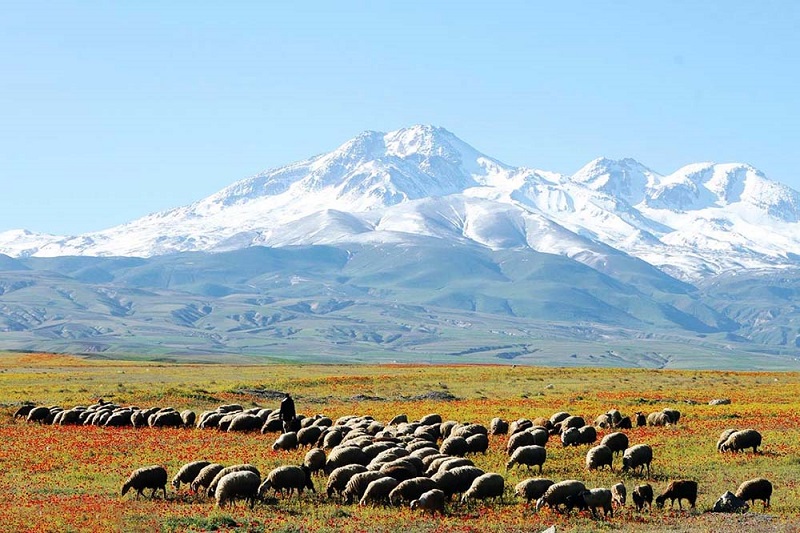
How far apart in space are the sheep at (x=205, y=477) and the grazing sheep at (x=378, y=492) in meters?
4.36

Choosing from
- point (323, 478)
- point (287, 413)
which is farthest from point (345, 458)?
point (287, 413)

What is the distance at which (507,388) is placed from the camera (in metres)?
71.3

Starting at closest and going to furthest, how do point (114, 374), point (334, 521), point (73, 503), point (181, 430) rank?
point (334, 521) < point (73, 503) < point (181, 430) < point (114, 374)

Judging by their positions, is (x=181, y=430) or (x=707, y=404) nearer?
(x=181, y=430)

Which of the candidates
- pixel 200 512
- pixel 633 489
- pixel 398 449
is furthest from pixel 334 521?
pixel 633 489

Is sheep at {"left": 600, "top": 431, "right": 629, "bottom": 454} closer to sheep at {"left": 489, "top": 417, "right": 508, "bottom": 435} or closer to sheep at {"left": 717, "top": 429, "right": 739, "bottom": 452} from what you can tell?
sheep at {"left": 717, "top": 429, "right": 739, "bottom": 452}

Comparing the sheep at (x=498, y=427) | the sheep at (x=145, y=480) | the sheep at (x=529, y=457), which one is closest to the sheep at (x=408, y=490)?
the sheep at (x=529, y=457)

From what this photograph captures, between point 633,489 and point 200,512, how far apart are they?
11424 mm

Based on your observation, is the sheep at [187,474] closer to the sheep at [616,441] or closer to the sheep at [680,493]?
the sheep at [680,493]

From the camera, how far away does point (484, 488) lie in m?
26.2

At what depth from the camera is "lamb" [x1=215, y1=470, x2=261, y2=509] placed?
25.9 m

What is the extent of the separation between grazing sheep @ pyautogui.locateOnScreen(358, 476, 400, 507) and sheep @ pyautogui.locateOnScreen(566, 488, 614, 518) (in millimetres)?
4488

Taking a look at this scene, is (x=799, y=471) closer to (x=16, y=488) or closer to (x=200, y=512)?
(x=200, y=512)

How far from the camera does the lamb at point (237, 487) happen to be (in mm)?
25891
